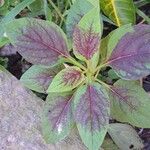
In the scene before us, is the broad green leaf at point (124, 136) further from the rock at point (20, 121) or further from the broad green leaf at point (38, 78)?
the broad green leaf at point (38, 78)

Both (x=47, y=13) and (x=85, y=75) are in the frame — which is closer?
(x=85, y=75)

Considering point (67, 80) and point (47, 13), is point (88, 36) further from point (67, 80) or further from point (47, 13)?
point (47, 13)

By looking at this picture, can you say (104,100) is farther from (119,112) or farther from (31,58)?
(31,58)

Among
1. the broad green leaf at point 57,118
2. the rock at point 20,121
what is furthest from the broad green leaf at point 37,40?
the rock at point 20,121

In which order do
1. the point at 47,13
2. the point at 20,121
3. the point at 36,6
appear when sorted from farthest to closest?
the point at 36,6
the point at 47,13
the point at 20,121

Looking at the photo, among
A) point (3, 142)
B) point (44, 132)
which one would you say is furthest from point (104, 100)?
point (3, 142)

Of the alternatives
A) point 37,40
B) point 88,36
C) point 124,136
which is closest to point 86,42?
point 88,36
